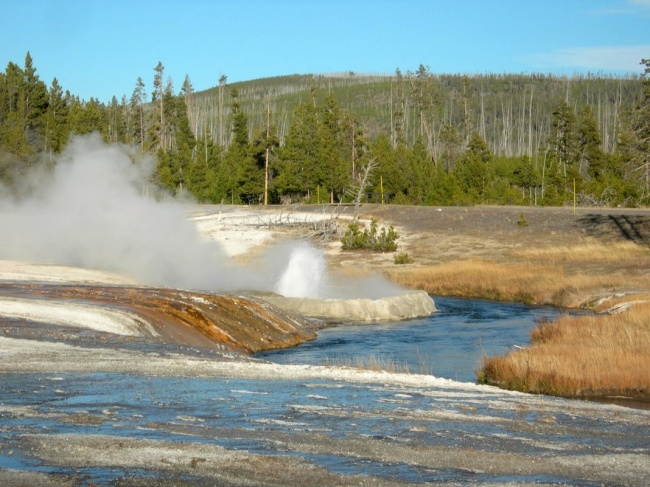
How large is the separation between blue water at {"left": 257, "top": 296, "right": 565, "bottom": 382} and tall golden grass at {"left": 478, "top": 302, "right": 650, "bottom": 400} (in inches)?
36.5

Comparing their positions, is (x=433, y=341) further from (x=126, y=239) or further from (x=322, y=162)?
(x=322, y=162)

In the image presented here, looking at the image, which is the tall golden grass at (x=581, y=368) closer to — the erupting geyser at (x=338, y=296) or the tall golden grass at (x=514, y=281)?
the erupting geyser at (x=338, y=296)

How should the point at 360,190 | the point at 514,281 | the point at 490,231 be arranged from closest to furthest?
the point at 514,281 < the point at 360,190 < the point at 490,231

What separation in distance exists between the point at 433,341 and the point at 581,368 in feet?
23.5

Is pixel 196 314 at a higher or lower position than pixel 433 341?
higher

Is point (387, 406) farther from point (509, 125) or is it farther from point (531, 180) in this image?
point (509, 125)

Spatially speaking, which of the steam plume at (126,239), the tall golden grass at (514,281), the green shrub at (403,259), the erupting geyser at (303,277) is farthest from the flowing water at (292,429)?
the green shrub at (403,259)

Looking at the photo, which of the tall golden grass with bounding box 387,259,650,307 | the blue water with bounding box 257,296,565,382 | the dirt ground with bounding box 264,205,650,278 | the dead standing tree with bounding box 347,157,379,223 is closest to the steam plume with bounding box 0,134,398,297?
the tall golden grass with bounding box 387,259,650,307

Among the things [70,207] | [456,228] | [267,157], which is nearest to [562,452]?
[70,207]

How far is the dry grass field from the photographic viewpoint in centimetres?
1513

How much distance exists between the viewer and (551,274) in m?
36.1

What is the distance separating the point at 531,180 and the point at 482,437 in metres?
76.1

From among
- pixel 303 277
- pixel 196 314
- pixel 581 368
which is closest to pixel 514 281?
pixel 303 277

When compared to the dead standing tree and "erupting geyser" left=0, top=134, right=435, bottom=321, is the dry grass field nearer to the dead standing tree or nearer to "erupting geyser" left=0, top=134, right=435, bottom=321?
the dead standing tree
